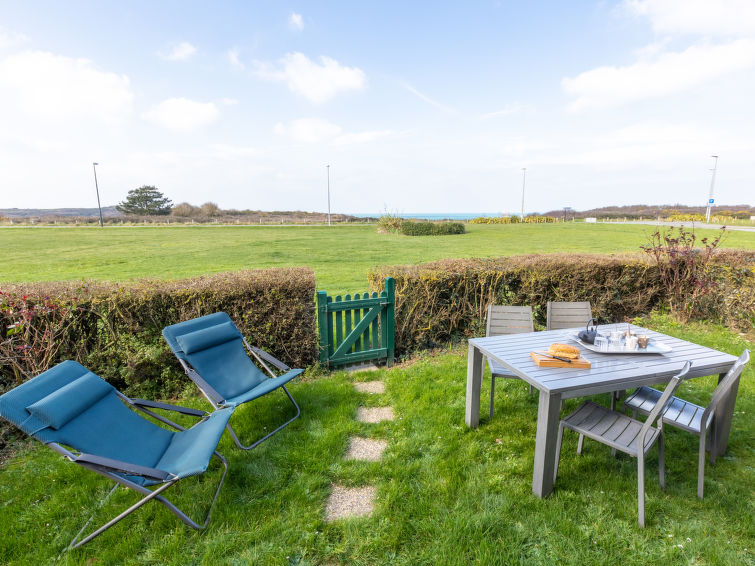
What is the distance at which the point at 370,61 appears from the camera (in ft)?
41.3

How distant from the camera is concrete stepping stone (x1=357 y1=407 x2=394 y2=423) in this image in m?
3.55

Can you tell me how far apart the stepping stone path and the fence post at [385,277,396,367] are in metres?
0.88

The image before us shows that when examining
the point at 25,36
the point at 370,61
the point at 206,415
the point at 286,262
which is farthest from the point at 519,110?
the point at 206,415

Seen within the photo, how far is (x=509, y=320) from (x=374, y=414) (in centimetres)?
199

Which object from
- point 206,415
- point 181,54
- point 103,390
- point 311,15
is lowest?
point 206,415

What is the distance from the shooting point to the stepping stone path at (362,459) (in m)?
2.39

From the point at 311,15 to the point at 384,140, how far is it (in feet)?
56.8

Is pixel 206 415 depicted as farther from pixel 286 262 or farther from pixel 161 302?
pixel 286 262

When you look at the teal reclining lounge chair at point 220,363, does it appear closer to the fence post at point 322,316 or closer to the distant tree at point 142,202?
the fence post at point 322,316

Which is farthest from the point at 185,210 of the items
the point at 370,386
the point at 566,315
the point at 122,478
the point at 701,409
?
the point at 701,409

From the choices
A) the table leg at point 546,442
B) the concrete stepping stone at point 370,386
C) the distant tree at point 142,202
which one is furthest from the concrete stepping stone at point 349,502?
the distant tree at point 142,202

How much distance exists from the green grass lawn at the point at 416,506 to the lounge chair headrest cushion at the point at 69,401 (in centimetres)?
72

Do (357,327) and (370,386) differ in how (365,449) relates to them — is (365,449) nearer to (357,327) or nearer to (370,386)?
(370,386)

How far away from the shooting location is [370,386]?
435 cm
